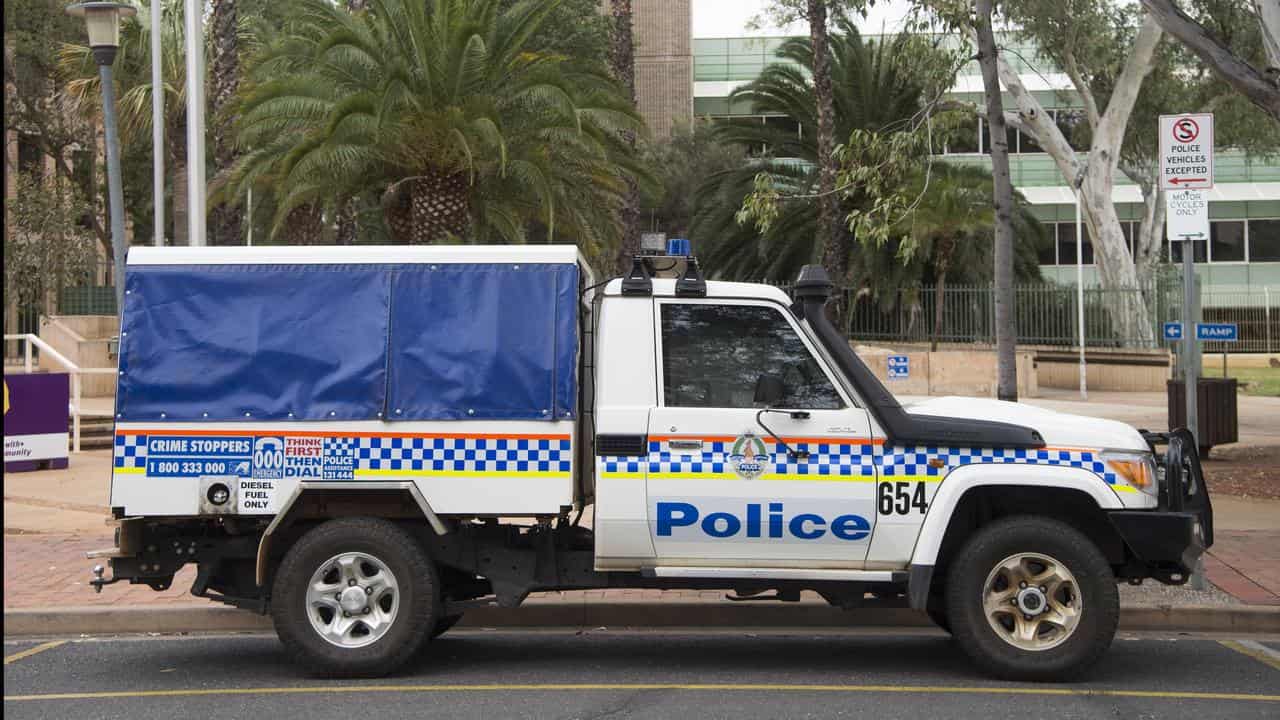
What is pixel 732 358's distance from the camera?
23.4 ft

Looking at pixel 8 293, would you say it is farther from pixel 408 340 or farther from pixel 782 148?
pixel 408 340

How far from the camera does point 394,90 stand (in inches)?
647

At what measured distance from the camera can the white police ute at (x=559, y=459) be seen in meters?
6.91

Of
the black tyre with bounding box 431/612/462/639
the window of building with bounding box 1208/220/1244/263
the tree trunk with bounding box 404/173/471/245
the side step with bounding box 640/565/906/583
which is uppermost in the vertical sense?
the window of building with bounding box 1208/220/1244/263

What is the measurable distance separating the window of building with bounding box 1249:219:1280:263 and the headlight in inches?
1847

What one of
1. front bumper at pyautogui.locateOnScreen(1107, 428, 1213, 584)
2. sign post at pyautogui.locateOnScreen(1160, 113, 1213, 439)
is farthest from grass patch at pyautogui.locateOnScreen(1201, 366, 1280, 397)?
front bumper at pyautogui.locateOnScreen(1107, 428, 1213, 584)

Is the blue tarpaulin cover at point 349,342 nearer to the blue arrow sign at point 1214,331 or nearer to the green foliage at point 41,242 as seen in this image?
the blue arrow sign at point 1214,331

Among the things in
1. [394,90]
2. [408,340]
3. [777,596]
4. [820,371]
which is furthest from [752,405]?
[394,90]

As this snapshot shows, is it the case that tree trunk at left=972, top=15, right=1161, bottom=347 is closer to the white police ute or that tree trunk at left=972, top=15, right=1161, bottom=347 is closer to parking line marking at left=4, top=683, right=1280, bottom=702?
the white police ute

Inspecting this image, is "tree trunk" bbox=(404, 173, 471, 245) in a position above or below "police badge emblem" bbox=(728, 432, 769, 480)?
above

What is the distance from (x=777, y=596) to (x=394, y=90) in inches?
424

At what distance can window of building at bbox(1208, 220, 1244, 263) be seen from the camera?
49312 millimetres

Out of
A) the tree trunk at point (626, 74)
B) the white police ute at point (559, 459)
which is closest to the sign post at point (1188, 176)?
the white police ute at point (559, 459)

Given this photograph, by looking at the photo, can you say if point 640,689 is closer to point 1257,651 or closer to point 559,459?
point 559,459
